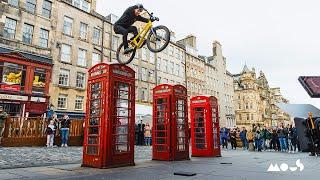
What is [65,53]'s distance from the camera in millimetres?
30516

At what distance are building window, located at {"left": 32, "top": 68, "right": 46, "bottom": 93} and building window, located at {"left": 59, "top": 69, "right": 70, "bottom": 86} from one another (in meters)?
2.23

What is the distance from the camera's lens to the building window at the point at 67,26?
30.8 meters

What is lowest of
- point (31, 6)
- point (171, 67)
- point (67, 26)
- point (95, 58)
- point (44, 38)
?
point (95, 58)

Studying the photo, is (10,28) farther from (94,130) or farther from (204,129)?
(94,130)

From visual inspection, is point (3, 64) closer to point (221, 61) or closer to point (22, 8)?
point (22, 8)

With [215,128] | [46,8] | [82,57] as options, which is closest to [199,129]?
[215,128]

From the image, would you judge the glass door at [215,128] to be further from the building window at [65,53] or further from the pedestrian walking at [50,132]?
the building window at [65,53]

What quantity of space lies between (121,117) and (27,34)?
22782mm

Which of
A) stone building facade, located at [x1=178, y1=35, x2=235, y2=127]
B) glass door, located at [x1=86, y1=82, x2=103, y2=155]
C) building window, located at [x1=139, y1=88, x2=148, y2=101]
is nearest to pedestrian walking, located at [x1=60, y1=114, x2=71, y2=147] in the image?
glass door, located at [x1=86, y1=82, x2=103, y2=155]

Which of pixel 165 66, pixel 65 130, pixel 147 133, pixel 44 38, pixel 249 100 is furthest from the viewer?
pixel 249 100

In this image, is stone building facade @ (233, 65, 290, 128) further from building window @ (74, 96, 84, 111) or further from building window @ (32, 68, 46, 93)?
building window @ (32, 68, 46, 93)

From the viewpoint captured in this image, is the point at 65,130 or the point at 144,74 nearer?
the point at 65,130

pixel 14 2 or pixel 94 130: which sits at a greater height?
pixel 14 2

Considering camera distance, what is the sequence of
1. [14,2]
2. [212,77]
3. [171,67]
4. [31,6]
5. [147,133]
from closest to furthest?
1. [147,133]
2. [14,2]
3. [31,6]
4. [171,67]
5. [212,77]
